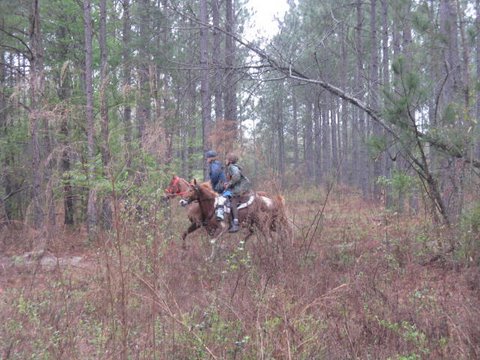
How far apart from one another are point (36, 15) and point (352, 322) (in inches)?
343

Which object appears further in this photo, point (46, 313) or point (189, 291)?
point (189, 291)

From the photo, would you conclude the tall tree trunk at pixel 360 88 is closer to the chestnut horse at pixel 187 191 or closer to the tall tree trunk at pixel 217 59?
the tall tree trunk at pixel 217 59

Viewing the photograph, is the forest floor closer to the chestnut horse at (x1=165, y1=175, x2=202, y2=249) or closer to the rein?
the chestnut horse at (x1=165, y1=175, x2=202, y2=249)

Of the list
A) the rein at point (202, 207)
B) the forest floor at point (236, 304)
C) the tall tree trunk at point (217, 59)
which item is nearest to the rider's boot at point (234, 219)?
the rein at point (202, 207)

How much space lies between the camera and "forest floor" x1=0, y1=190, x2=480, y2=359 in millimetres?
3779

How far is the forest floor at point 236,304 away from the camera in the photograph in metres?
3.78

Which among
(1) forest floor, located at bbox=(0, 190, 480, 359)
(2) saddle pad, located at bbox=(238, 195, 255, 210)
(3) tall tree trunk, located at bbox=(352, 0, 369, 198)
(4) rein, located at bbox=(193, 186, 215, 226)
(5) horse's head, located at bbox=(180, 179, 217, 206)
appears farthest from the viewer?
(2) saddle pad, located at bbox=(238, 195, 255, 210)

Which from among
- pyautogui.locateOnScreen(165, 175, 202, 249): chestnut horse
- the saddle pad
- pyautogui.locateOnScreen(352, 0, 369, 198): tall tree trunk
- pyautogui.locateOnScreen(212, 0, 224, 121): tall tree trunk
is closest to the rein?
pyautogui.locateOnScreen(165, 175, 202, 249): chestnut horse

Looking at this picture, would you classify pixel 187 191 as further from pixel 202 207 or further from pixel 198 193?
pixel 202 207

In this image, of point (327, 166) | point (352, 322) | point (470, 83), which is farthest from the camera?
point (327, 166)

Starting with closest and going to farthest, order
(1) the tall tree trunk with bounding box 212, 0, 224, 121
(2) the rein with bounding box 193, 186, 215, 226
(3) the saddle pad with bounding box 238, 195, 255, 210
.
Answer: (1) the tall tree trunk with bounding box 212, 0, 224, 121 → (2) the rein with bounding box 193, 186, 215, 226 → (3) the saddle pad with bounding box 238, 195, 255, 210

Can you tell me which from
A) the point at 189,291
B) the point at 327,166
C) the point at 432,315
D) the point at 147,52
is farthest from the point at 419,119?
the point at 327,166

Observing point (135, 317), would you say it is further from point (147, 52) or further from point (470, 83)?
point (147, 52)

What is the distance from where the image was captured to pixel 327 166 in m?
37.5
